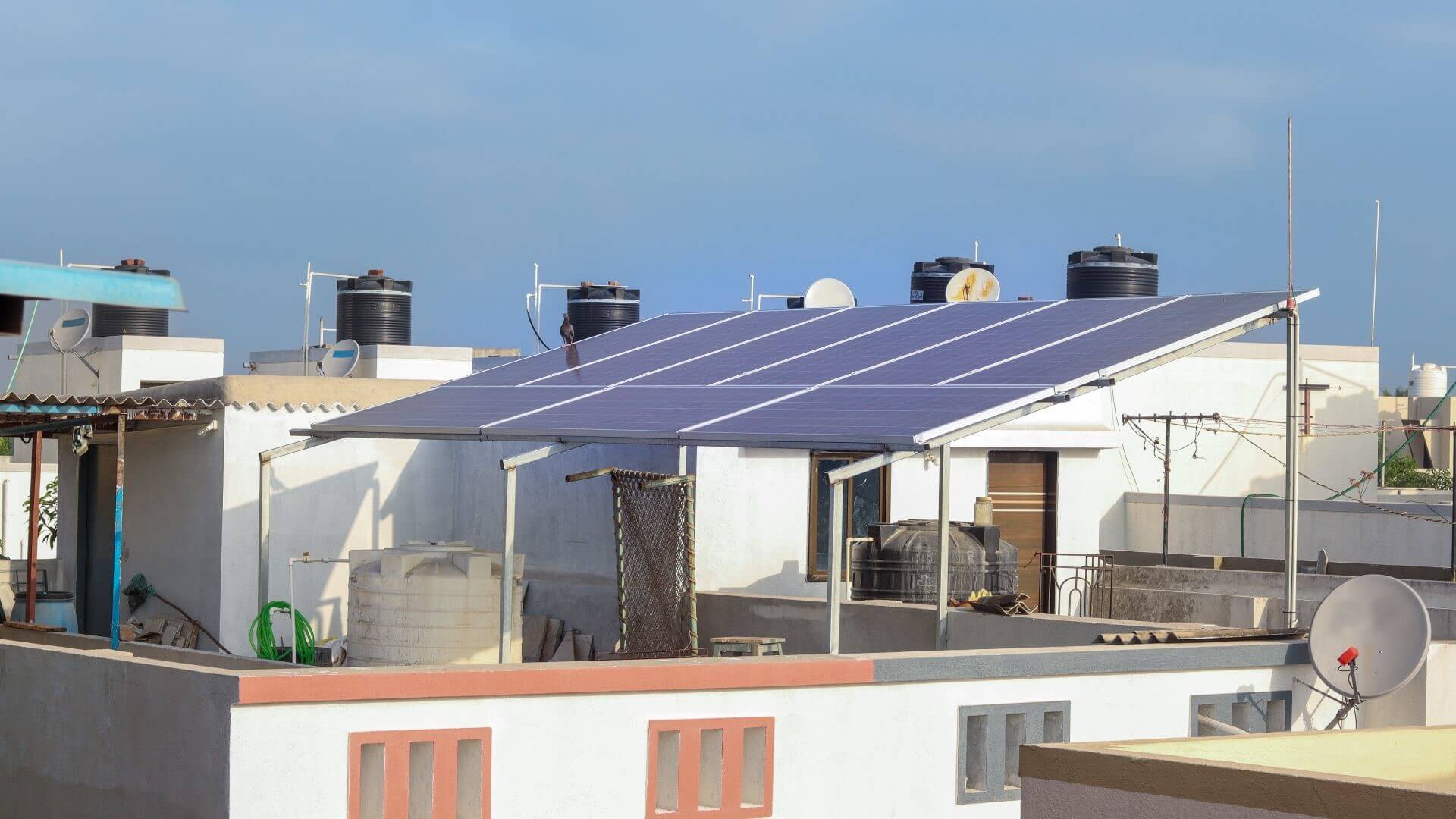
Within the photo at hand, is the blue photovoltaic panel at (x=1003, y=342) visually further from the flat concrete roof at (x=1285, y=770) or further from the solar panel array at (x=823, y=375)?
the flat concrete roof at (x=1285, y=770)

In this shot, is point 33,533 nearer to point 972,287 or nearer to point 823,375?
point 823,375

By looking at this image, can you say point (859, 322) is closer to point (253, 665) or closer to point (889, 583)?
point (889, 583)

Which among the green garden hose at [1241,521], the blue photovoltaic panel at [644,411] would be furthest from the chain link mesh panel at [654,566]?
the green garden hose at [1241,521]

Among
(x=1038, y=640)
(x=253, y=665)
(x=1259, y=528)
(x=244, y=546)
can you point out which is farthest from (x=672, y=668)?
(x=1259, y=528)

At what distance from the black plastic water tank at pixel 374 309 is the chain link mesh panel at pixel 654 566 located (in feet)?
69.2

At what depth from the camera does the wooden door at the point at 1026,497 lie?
23109 mm

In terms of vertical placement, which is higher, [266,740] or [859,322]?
[859,322]

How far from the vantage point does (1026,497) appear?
23219 mm

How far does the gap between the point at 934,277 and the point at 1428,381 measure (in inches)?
912

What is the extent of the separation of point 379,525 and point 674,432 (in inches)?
307

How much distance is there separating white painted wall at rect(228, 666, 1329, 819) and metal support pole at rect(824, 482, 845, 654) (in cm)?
79

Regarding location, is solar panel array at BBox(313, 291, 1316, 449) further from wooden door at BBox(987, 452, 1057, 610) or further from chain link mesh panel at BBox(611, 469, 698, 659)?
wooden door at BBox(987, 452, 1057, 610)

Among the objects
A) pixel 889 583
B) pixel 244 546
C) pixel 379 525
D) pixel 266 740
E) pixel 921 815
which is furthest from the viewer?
pixel 379 525

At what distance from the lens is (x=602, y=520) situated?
1870 centimetres
